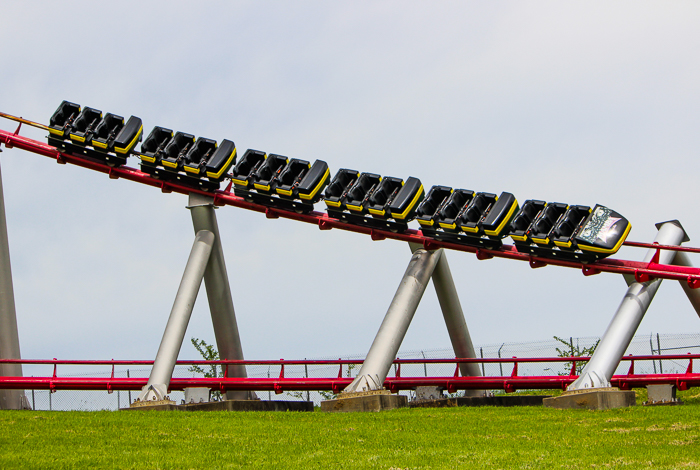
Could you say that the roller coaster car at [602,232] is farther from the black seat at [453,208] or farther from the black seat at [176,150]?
the black seat at [176,150]

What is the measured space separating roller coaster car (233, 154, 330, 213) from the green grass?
6121mm

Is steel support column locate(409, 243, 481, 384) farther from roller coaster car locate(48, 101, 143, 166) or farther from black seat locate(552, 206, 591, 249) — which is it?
roller coaster car locate(48, 101, 143, 166)

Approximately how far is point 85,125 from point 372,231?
8837 mm

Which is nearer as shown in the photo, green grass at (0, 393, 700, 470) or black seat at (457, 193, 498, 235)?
green grass at (0, 393, 700, 470)

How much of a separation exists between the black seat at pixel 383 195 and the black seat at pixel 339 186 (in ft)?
2.46

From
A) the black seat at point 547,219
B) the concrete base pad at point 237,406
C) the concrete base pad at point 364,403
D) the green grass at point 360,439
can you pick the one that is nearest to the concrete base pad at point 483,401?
the concrete base pad at point 364,403

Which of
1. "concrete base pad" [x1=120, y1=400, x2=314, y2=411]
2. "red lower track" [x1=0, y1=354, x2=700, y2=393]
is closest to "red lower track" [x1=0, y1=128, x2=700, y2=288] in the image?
"red lower track" [x1=0, y1=354, x2=700, y2=393]

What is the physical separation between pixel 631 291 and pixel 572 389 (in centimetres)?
268

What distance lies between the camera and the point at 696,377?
16188 millimetres

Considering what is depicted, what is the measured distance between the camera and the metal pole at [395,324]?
16.5 meters

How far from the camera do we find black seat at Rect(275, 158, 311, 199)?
19.3m

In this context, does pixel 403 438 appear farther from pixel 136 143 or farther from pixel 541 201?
pixel 136 143

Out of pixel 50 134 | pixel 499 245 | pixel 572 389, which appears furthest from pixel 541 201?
pixel 50 134

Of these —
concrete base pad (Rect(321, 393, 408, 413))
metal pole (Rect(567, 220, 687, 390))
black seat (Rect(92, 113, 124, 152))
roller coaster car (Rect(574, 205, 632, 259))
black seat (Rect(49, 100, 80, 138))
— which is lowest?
concrete base pad (Rect(321, 393, 408, 413))
